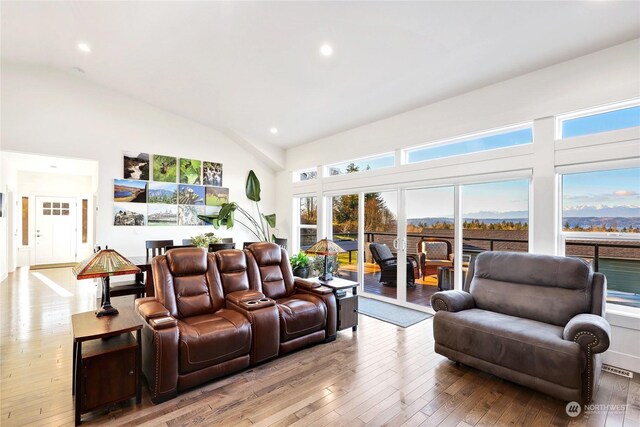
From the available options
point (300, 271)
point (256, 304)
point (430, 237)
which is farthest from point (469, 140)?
point (256, 304)

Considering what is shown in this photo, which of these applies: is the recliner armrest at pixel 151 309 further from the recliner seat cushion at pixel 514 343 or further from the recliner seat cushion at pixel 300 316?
the recliner seat cushion at pixel 514 343

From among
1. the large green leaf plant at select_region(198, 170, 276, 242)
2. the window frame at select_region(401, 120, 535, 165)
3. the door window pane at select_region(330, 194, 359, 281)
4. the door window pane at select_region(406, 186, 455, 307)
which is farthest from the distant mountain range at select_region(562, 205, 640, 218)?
the large green leaf plant at select_region(198, 170, 276, 242)

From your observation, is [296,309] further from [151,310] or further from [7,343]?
[7,343]

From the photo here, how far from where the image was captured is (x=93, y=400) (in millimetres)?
2156

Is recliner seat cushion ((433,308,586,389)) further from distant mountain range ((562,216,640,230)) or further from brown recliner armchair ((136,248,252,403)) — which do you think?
brown recliner armchair ((136,248,252,403))

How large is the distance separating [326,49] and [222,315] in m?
3.30

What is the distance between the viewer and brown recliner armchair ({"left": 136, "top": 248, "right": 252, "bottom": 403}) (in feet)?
7.80

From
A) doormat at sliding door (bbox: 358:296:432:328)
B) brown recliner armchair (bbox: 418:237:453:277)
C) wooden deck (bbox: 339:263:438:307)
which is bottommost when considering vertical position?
doormat at sliding door (bbox: 358:296:432:328)

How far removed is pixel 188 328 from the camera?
264 centimetres

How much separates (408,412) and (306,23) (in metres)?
3.86

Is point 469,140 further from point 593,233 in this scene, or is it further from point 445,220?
point 593,233

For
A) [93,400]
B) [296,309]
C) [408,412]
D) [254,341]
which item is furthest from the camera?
[296,309]

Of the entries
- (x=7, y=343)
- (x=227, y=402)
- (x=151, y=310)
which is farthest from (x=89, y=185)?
(x=227, y=402)

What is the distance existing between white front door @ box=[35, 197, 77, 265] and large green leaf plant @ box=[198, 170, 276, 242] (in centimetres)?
564
